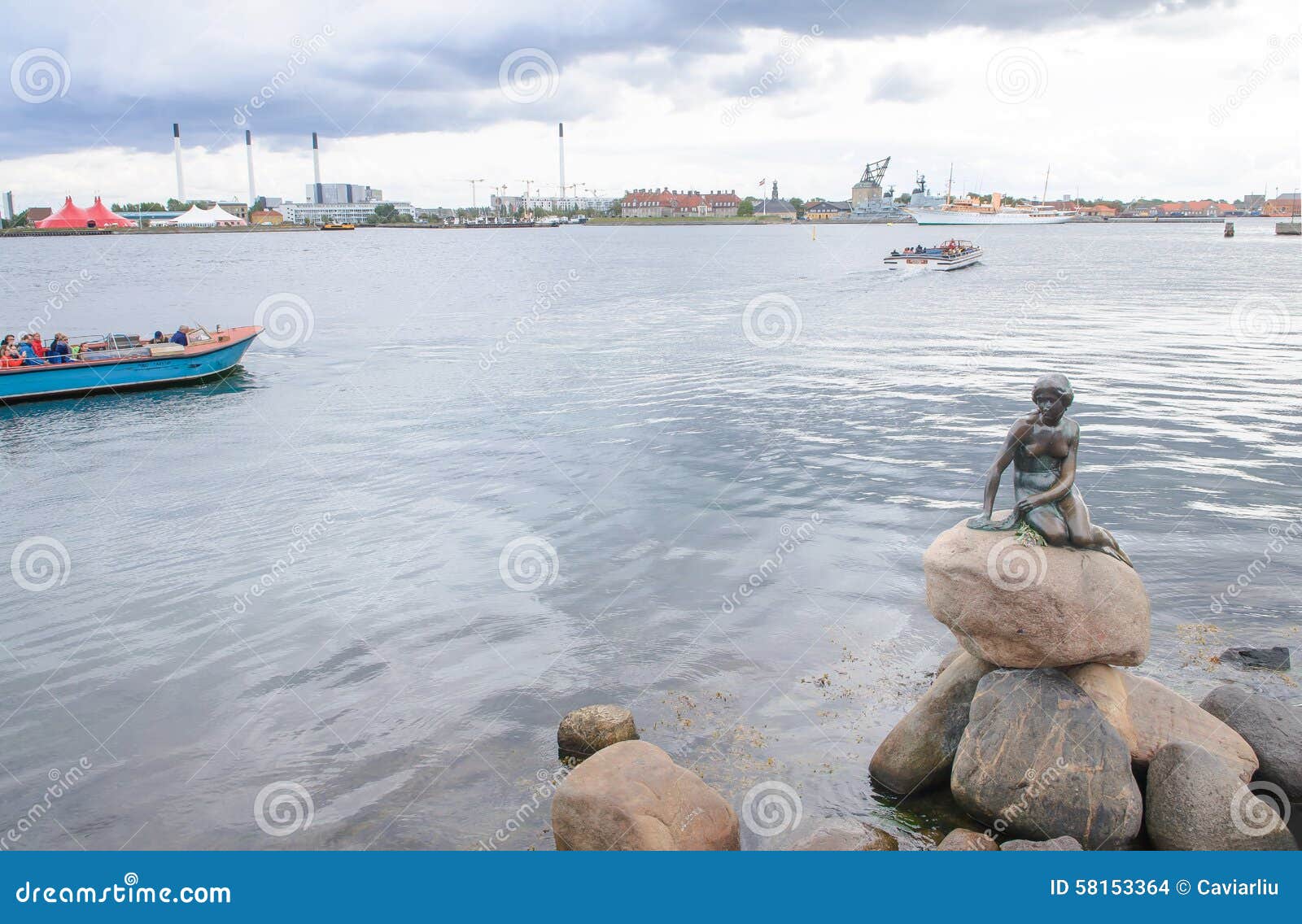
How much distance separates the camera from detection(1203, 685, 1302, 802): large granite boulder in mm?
10820

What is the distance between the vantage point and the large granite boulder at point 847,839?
9.68m

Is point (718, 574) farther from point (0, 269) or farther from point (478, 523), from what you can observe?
point (0, 269)

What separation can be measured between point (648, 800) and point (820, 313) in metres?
59.6

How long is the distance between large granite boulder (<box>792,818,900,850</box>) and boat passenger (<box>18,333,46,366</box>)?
130 feet

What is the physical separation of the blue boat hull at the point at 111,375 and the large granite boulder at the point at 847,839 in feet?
128

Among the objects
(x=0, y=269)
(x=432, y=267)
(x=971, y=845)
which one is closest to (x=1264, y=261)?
(x=432, y=267)

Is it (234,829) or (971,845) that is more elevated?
(971,845)

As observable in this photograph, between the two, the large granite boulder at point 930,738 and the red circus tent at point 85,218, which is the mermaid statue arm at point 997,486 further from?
the red circus tent at point 85,218

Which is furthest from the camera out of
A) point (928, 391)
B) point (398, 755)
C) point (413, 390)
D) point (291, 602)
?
point (413, 390)

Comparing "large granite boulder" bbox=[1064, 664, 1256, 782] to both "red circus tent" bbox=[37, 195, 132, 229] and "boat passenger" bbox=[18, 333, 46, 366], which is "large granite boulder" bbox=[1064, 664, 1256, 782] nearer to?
"boat passenger" bbox=[18, 333, 46, 366]

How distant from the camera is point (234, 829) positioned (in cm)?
1152

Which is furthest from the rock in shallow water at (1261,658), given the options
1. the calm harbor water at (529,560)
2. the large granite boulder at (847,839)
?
the large granite boulder at (847,839)

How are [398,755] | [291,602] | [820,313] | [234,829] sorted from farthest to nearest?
[820,313], [291,602], [398,755], [234,829]

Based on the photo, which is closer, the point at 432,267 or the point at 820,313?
the point at 820,313
